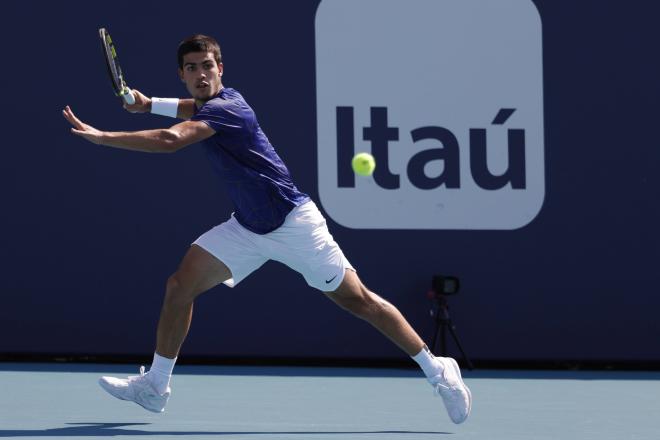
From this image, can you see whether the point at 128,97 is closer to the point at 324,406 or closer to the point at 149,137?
the point at 149,137

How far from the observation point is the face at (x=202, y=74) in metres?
4.95

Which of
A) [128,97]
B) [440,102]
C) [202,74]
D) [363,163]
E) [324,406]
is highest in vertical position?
[202,74]

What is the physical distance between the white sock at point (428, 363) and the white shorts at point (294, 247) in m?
0.40

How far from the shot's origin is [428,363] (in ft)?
16.4

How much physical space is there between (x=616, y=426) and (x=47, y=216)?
2.91 meters

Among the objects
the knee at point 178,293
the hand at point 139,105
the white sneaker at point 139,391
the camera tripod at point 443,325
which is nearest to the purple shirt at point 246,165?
the knee at point 178,293

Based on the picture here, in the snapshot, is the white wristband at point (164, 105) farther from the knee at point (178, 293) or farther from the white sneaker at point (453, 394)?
the white sneaker at point (453, 394)

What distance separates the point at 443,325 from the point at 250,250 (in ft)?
5.07

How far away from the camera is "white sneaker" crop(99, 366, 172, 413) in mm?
5043

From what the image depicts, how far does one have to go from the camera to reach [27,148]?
21.0ft

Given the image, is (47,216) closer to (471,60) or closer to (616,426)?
(471,60)

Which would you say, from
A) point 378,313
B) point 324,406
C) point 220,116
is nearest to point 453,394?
point 378,313

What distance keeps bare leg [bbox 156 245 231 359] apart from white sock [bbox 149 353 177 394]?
23 millimetres

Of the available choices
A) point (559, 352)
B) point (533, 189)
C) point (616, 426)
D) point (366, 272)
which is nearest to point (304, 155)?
point (366, 272)
